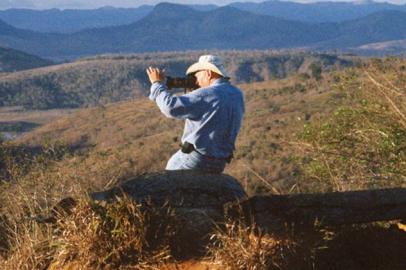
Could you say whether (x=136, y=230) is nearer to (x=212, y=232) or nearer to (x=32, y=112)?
(x=212, y=232)

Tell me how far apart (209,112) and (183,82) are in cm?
58

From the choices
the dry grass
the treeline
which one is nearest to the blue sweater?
the dry grass

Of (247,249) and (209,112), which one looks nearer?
(247,249)

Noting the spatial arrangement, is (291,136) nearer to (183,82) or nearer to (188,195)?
(183,82)

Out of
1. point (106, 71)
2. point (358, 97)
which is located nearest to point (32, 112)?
point (106, 71)

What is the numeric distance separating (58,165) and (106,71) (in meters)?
168

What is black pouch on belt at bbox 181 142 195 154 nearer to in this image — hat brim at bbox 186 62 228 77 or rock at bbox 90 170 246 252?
rock at bbox 90 170 246 252

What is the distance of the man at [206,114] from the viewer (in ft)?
20.3

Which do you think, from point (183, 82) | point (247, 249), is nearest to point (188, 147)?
point (183, 82)

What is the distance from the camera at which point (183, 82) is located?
6695 mm

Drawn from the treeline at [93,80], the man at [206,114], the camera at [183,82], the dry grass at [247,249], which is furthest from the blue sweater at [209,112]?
the treeline at [93,80]

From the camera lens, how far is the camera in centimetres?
665

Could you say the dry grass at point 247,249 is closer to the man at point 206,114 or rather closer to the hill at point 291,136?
the hill at point 291,136

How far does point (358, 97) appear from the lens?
13.8 meters
